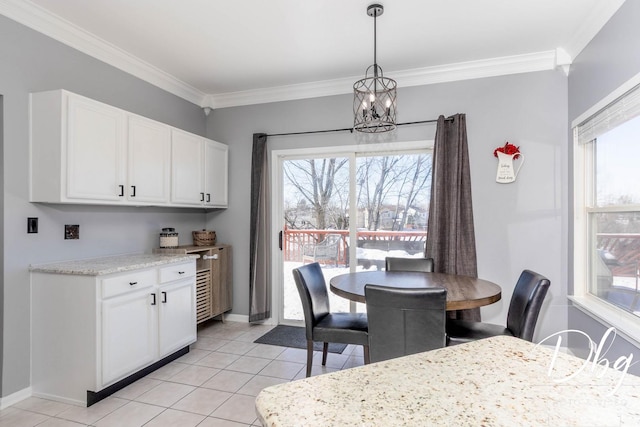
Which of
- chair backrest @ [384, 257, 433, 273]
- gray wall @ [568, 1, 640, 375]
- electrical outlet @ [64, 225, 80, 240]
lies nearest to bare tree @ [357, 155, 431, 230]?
chair backrest @ [384, 257, 433, 273]

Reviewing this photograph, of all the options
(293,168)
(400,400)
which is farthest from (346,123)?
(400,400)

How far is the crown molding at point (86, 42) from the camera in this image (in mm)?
2463

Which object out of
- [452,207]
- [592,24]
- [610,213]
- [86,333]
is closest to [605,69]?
[592,24]

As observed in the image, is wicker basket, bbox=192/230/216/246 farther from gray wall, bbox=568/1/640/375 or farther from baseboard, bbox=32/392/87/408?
gray wall, bbox=568/1/640/375

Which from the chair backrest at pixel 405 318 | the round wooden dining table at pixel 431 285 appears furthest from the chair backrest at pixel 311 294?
the chair backrest at pixel 405 318

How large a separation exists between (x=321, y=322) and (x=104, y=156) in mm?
2111

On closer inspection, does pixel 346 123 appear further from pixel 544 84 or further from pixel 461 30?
pixel 544 84

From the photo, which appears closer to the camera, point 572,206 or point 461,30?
point 461,30

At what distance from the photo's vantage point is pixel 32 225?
253cm

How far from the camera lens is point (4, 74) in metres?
2.40

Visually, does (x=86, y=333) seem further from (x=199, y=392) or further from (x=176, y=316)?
(x=199, y=392)

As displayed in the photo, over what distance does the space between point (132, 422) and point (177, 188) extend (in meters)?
2.05

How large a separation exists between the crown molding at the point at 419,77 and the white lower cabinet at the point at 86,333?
7.84ft

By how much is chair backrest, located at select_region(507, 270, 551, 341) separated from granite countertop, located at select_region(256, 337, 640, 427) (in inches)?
53.6
